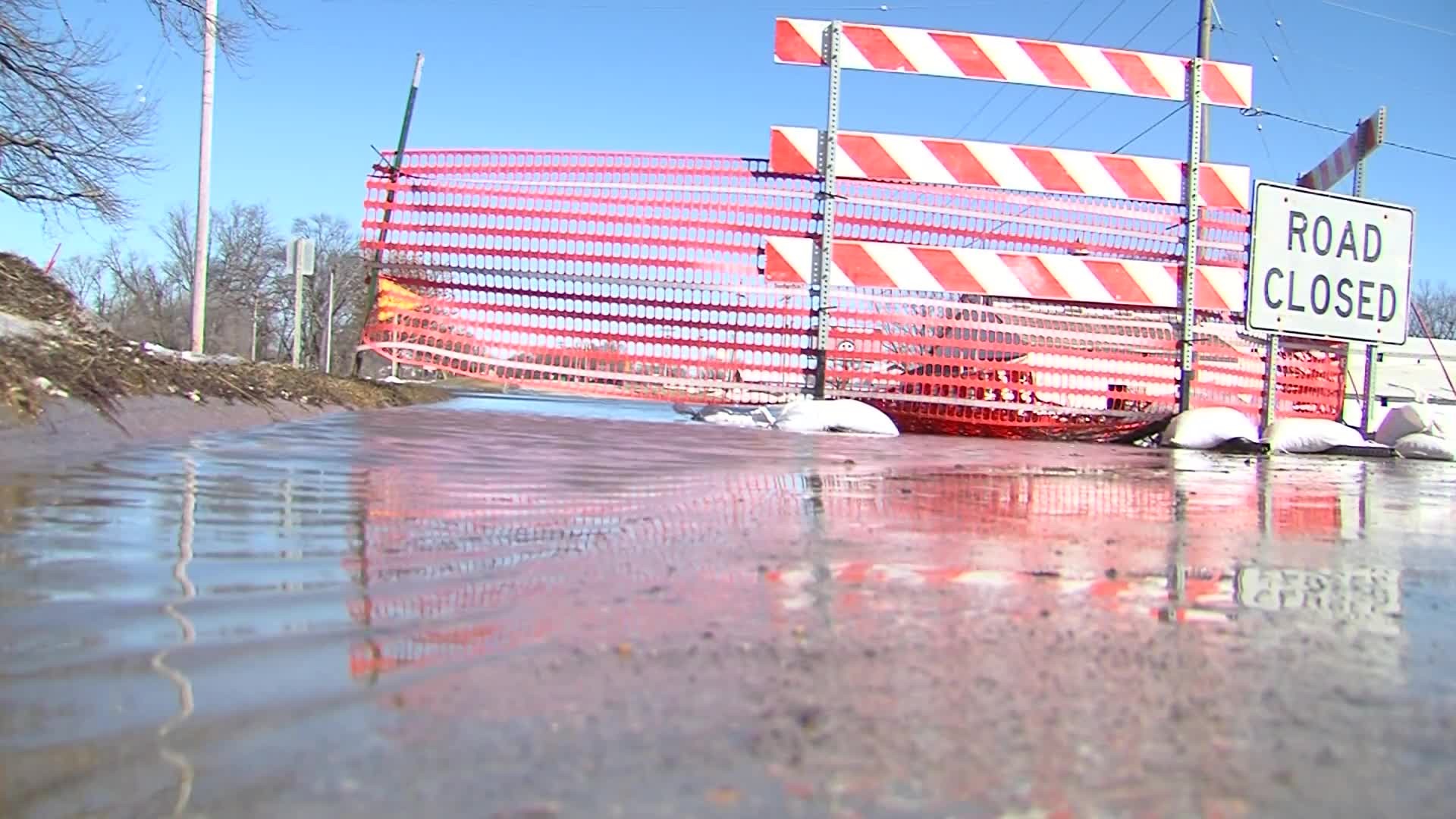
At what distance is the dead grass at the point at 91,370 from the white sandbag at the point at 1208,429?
740 cm

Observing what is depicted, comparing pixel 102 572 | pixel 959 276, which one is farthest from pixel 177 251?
pixel 102 572

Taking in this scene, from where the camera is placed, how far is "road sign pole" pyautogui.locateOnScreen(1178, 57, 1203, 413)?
952 cm

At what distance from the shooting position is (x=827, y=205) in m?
9.45

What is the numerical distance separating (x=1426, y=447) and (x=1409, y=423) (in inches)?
17.9

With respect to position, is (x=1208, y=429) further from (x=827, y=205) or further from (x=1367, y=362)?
(x=827, y=205)

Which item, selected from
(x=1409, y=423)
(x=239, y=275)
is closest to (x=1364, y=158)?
(x=1409, y=423)

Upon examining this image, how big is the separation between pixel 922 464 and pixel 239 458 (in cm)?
384

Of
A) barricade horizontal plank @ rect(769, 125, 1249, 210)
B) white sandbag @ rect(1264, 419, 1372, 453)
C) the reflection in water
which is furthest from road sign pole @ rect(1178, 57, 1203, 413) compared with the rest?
the reflection in water

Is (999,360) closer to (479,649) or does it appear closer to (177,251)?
(479,649)

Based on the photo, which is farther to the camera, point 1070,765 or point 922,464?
point 922,464

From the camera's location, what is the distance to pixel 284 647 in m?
2.06

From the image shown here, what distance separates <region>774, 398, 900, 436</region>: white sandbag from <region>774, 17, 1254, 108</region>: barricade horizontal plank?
3155 mm

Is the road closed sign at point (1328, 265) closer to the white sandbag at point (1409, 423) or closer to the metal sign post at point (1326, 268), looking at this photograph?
the metal sign post at point (1326, 268)

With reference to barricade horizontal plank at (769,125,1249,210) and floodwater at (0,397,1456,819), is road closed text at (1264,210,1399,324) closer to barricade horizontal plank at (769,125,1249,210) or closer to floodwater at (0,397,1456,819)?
barricade horizontal plank at (769,125,1249,210)
